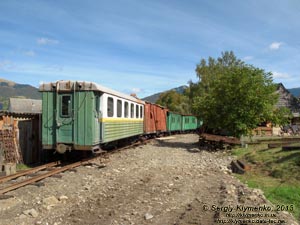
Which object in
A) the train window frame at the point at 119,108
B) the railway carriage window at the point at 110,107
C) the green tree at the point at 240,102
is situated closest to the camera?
the railway carriage window at the point at 110,107

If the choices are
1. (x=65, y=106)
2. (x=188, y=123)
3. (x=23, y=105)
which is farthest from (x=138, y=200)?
(x=23, y=105)

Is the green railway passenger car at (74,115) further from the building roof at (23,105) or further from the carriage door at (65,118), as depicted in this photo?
the building roof at (23,105)

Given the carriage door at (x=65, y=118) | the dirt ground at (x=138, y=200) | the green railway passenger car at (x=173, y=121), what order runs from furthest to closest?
the green railway passenger car at (x=173, y=121) → the carriage door at (x=65, y=118) → the dirt ground at (x=138, y=200)

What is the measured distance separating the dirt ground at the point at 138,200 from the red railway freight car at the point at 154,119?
11.6 metres

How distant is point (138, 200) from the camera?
276 inches

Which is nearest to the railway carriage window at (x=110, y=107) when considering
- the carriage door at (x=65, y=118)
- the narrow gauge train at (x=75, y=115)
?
the narrow gauge train at (x=75, y=115)

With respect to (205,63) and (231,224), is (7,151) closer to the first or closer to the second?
(231,224)

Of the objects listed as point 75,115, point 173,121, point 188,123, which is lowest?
point 188,123

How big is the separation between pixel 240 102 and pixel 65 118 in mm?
10700

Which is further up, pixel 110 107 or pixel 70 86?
pixel 70 86

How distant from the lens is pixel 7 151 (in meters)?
11.5

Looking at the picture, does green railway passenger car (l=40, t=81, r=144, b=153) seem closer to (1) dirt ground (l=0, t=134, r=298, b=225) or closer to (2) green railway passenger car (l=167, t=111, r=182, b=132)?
(1) dirt ground (l=0, t=134, r=298, b=225)

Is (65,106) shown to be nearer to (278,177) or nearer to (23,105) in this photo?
(278,177)

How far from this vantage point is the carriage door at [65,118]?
37.3 feet
